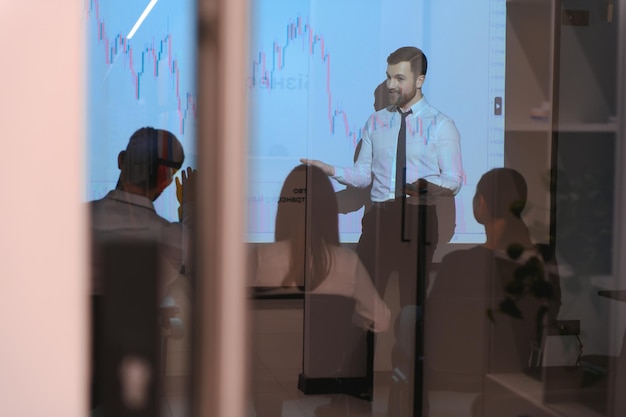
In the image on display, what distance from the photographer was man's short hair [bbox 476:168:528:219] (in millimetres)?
2506

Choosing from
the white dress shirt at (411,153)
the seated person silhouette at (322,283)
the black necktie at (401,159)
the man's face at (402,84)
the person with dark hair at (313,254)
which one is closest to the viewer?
the person with dark hair at (313,254)

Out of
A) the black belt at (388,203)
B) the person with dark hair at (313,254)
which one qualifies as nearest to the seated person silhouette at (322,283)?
the person with dark hair at (313,254)

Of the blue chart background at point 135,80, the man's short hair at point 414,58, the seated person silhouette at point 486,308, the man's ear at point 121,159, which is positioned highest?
the man's short hair at point 414,58

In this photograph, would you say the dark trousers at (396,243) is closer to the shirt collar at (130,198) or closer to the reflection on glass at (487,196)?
the reflection on glass at (487,196)

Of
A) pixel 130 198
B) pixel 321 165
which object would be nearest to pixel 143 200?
pixel 130 198

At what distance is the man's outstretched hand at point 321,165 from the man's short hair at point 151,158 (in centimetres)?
72

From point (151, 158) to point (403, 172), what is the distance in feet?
4.29

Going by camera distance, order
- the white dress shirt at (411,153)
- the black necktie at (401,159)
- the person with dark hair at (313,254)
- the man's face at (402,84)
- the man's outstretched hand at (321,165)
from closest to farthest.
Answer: the person with dark hair at (313,254), the man's outstretched hand at (321,165), the white dress shirt at (411,153), the black necktie at (401,159), the man's face at (402,84)

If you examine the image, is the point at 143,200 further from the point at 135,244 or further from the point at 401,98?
the point at 401,98

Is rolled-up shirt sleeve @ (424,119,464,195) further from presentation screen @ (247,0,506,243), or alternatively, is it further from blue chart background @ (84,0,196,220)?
blue chart background @ (84,0,196,220)

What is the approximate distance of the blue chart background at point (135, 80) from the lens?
1.23m

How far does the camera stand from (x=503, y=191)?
253cm

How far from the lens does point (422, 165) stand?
2.50m

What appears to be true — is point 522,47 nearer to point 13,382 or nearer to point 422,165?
point 422,165
